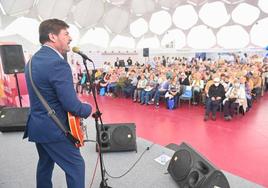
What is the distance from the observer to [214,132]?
4.32m

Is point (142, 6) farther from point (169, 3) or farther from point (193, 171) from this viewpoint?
point (193, 171)

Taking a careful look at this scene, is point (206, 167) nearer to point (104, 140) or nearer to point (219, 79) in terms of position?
point (104, 140)

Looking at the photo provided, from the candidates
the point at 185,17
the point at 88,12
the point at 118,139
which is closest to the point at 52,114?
the point at 118,139

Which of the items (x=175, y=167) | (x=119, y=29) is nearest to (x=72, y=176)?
(x=175, y=167)

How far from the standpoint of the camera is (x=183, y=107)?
644cm

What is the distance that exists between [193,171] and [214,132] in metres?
2.54

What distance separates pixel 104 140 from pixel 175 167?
1096 millimetres

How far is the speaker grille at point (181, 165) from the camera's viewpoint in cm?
209

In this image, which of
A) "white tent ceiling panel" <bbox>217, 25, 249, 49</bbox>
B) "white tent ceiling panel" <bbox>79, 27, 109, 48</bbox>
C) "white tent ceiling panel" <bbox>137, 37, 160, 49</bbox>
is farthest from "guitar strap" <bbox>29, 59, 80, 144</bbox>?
"white tent ceiling panel" <bbox>137, 37, 160, 49</bbox>

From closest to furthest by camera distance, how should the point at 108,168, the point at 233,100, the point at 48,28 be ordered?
the point at 48,28
the point at 108,168
the point at 233,100

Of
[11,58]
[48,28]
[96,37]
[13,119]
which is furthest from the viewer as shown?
[96,37]

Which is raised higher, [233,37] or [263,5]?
[263,5]

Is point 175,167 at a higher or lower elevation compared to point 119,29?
lower

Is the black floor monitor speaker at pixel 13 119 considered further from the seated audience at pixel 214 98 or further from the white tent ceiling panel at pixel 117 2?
the white tent ceiling panel at pixel 117 2
